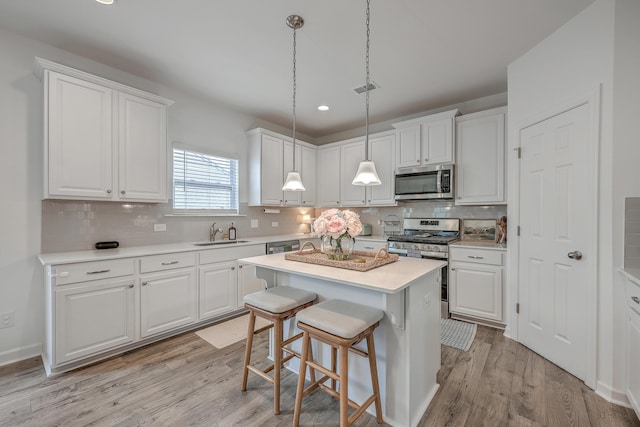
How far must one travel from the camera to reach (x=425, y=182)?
3.71m

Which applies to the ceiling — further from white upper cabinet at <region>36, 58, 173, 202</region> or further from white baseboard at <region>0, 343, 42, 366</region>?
white baseboard at <region>0, 343, 42, 366</region>

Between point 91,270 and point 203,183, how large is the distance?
1688 mm

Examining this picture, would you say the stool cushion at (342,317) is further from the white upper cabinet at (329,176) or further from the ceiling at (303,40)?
the white upper cabinet at (329,176)

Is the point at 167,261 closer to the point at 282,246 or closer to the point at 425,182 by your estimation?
the point at 282,246

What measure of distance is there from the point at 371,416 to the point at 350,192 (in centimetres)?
327

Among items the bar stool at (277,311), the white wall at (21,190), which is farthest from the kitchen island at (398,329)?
the white wall at (21,190)

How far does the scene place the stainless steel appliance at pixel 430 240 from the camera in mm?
3343

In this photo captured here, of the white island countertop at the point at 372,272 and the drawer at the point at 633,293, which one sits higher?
the white island countertop at the point at 372,272

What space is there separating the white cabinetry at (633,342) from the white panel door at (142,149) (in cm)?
387

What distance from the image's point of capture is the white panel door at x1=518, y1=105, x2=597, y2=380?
83.1 inches

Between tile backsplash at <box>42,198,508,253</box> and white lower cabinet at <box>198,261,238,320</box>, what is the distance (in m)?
0.69

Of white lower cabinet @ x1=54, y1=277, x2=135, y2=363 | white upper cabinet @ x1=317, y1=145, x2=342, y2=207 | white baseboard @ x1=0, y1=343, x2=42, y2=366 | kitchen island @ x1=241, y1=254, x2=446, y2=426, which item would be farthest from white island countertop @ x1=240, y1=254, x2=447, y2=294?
white upper cabinet @ x1=317, y1=145, x2=342, y2=207

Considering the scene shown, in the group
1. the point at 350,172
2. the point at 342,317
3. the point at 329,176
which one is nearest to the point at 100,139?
the point at 342,317

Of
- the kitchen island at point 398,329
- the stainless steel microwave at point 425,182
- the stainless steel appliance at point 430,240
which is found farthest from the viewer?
the stainless steel microwave at point 425,182
